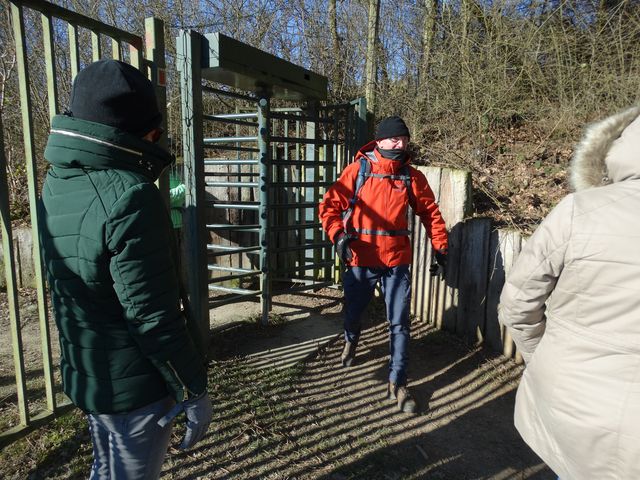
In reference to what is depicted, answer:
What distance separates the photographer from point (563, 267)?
57.2 inches

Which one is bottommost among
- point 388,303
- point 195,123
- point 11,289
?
point 388,303

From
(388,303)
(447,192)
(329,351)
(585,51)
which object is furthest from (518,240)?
(585,51)

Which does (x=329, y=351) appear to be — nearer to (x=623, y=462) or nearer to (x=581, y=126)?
(x=623, y=462)

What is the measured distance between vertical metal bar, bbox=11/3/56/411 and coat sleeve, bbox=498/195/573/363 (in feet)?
6.36

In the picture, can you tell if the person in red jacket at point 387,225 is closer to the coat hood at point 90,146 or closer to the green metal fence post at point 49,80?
the green metal fence post at point 49,80

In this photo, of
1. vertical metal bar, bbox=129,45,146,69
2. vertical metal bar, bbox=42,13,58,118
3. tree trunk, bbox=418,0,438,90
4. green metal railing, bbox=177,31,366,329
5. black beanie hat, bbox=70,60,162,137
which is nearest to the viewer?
black beanie hat, bbox=70,60,162,137

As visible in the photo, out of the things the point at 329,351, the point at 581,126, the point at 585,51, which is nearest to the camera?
the point at 329,351

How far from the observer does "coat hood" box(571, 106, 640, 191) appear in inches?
52.6

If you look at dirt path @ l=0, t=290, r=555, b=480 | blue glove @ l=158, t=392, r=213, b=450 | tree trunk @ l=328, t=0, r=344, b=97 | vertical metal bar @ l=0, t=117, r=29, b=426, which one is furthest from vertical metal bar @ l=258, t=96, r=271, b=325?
tree trunk @ l=328, t=0, r=344, b=97

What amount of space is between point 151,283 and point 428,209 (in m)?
2.53

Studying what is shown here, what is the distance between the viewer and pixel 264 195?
4.41 m

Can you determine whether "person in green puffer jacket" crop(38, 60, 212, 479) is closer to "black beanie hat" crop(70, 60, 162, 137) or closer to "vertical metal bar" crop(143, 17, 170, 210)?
"black beanie hat" crop(70, 60, 162, 137)

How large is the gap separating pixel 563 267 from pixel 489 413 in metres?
2.15

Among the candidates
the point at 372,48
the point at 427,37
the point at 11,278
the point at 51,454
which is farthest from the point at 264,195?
the point at 427,37
